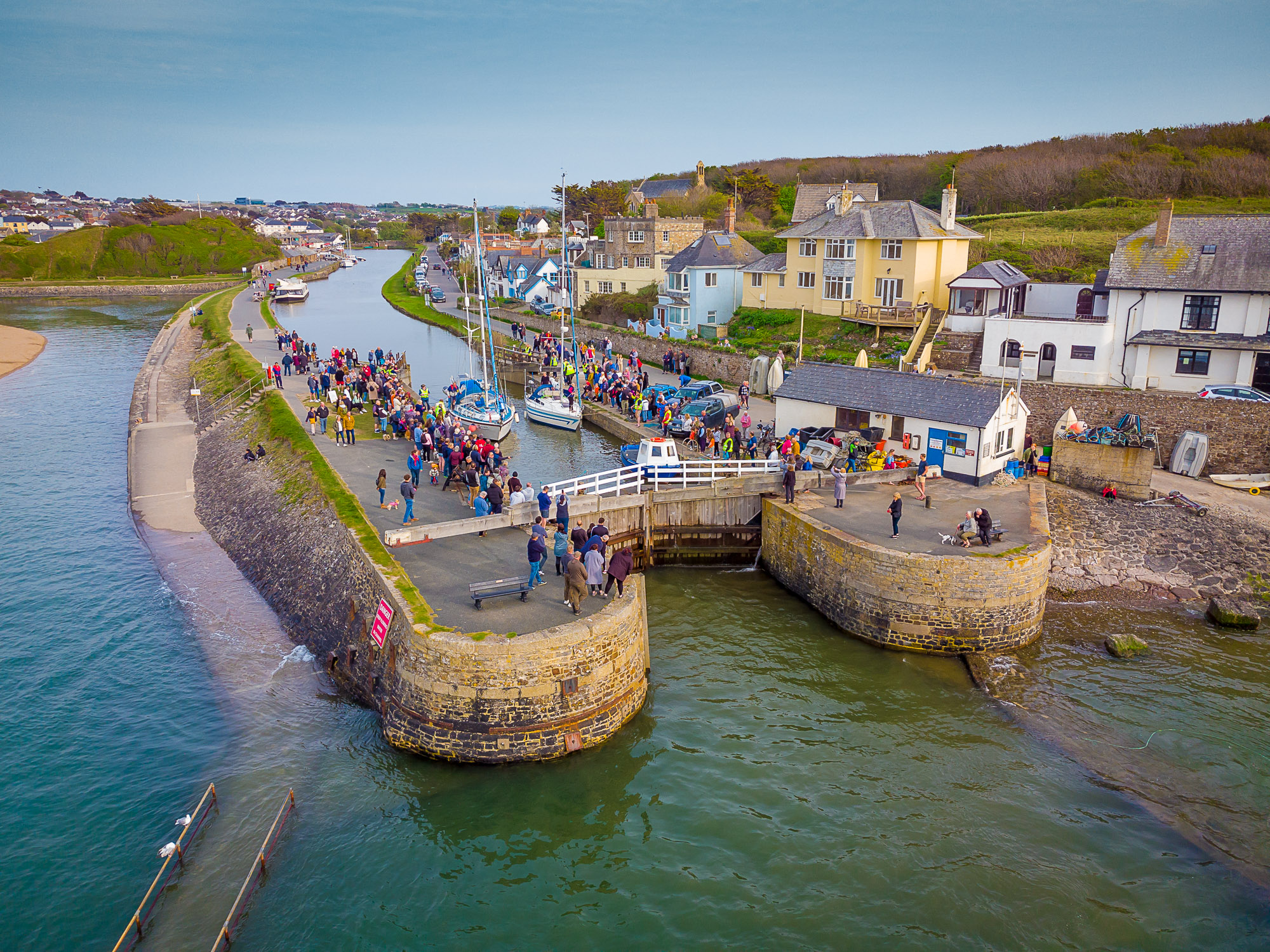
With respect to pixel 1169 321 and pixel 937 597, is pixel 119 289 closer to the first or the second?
pixel 1169 321

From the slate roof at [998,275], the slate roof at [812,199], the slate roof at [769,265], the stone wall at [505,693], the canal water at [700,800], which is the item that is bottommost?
the canal water at [700,800]

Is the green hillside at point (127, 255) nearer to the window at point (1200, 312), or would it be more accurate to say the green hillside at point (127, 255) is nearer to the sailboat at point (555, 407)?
the sailboat at point (555, 407)

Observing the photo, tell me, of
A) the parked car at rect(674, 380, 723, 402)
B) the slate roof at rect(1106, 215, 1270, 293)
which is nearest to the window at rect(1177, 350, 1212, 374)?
the slate roof at rect(1106, 215, 1270, 293)

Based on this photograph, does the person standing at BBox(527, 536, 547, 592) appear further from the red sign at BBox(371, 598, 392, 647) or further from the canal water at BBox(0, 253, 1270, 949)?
the canal water at BBox(0, 253, 1270, 949)

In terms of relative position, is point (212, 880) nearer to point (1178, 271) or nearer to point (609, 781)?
point (609, 781)

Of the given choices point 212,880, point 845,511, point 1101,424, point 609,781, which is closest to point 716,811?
point 609,781

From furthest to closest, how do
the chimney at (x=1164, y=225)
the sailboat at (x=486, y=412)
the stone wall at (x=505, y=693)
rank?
the sailboat at (x=486, y=412)
the chimney at (x=1164, y=225)
the stone wall at (x=505, y=693)

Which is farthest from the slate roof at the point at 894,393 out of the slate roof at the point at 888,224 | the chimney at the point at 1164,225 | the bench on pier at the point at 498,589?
the slate roof at the point at 888,224
